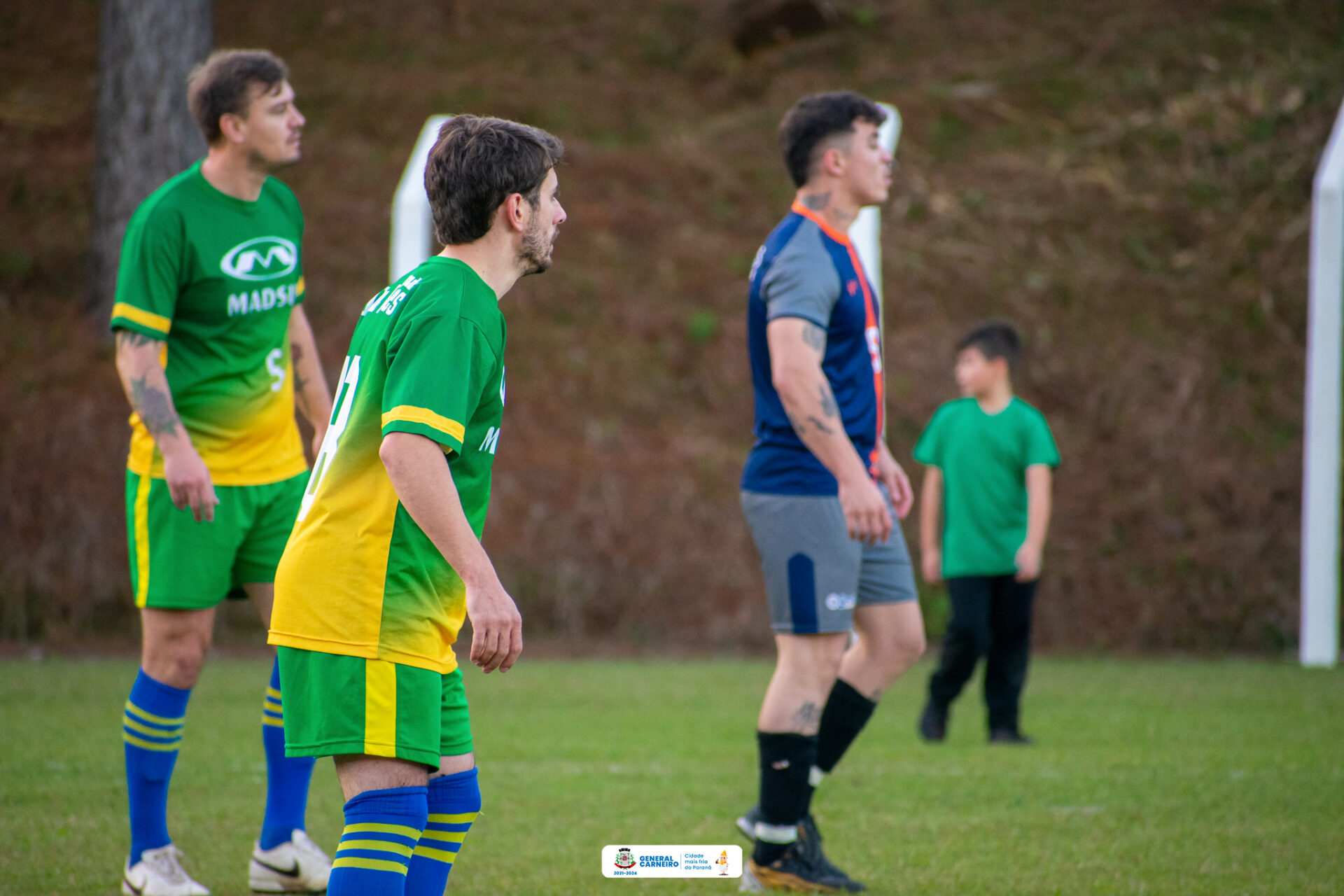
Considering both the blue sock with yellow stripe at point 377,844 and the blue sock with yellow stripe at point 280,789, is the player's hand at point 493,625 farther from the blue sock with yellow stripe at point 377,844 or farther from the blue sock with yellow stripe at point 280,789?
the blue sock with yellow stripe at point 280,789

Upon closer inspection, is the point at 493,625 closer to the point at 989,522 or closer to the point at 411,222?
the point at 989,522

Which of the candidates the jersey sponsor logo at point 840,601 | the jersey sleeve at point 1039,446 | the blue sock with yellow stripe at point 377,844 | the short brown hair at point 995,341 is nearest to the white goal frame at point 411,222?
the short brown hair at point 995,341

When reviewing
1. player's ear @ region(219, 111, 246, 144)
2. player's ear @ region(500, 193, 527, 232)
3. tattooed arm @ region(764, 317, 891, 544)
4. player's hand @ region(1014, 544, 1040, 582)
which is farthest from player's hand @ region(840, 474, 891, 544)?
player's hand @ region(1014, 544, 1040, 582)

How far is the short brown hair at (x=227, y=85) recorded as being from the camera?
3.77m

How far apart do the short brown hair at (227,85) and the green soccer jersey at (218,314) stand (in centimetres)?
16

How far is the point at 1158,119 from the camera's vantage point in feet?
46.5

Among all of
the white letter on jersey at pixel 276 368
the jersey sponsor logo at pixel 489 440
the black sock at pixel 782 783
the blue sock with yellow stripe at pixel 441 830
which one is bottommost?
the black sock at pixel 782 783

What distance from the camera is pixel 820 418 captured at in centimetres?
362

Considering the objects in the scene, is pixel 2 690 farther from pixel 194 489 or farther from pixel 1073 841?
pixel 1073 841

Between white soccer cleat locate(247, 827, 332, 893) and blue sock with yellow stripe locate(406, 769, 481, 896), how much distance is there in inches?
48.8

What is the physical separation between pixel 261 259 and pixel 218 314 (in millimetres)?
213

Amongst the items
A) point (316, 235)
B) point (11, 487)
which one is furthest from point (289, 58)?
point (11, 487)

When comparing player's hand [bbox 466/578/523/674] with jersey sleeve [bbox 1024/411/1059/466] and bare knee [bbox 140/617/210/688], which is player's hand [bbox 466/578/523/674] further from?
jersey sleeve [bbox 1024/411/1059/466]

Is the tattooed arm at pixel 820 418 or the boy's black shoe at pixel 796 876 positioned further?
the boy's black shoe at pixel 796 876
